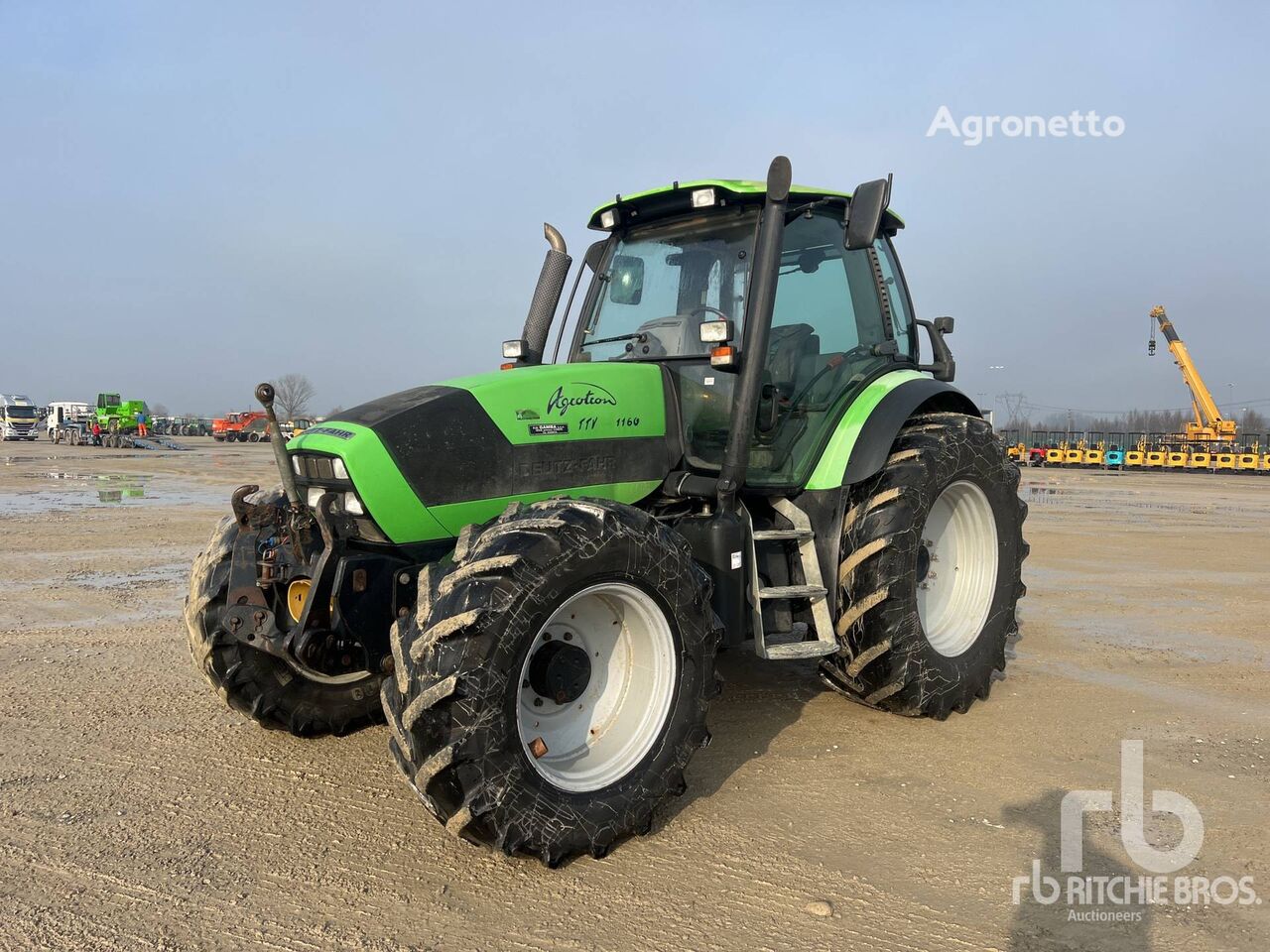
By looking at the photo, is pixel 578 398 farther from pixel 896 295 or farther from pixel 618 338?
pixel 896 295

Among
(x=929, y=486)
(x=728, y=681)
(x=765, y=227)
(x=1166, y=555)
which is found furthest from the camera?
(x=1166, y=555)

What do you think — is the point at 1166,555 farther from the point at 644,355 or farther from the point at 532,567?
the point at 532,567

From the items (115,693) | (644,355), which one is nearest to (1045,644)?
(644,355)

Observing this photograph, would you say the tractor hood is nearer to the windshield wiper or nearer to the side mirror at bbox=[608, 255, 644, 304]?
the windshield wiper

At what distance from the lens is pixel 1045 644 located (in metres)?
5.98

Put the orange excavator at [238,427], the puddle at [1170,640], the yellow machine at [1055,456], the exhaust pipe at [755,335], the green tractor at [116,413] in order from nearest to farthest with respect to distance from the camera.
Result: the exhaust pipe at [755,335] → the puddle at [1170,640] → the yellow machine at [1055,456] → the green tractor at [116,413] → the orange excavator at [238,427]

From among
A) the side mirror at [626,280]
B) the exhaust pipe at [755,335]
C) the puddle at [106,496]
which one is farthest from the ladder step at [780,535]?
the puddle at [106,496]

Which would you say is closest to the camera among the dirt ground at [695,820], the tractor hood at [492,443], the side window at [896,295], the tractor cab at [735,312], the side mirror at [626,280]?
the dirt ground at [695,820]

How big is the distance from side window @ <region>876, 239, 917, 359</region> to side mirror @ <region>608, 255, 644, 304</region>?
139 cm

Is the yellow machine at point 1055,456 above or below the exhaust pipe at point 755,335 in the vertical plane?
below

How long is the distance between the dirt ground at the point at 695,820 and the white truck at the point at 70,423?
45.6m

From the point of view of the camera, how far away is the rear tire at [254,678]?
3.73m

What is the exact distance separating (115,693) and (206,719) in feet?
2.40

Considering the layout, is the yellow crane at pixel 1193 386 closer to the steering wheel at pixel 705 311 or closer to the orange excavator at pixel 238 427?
the steering wheel at pixel 705 311
